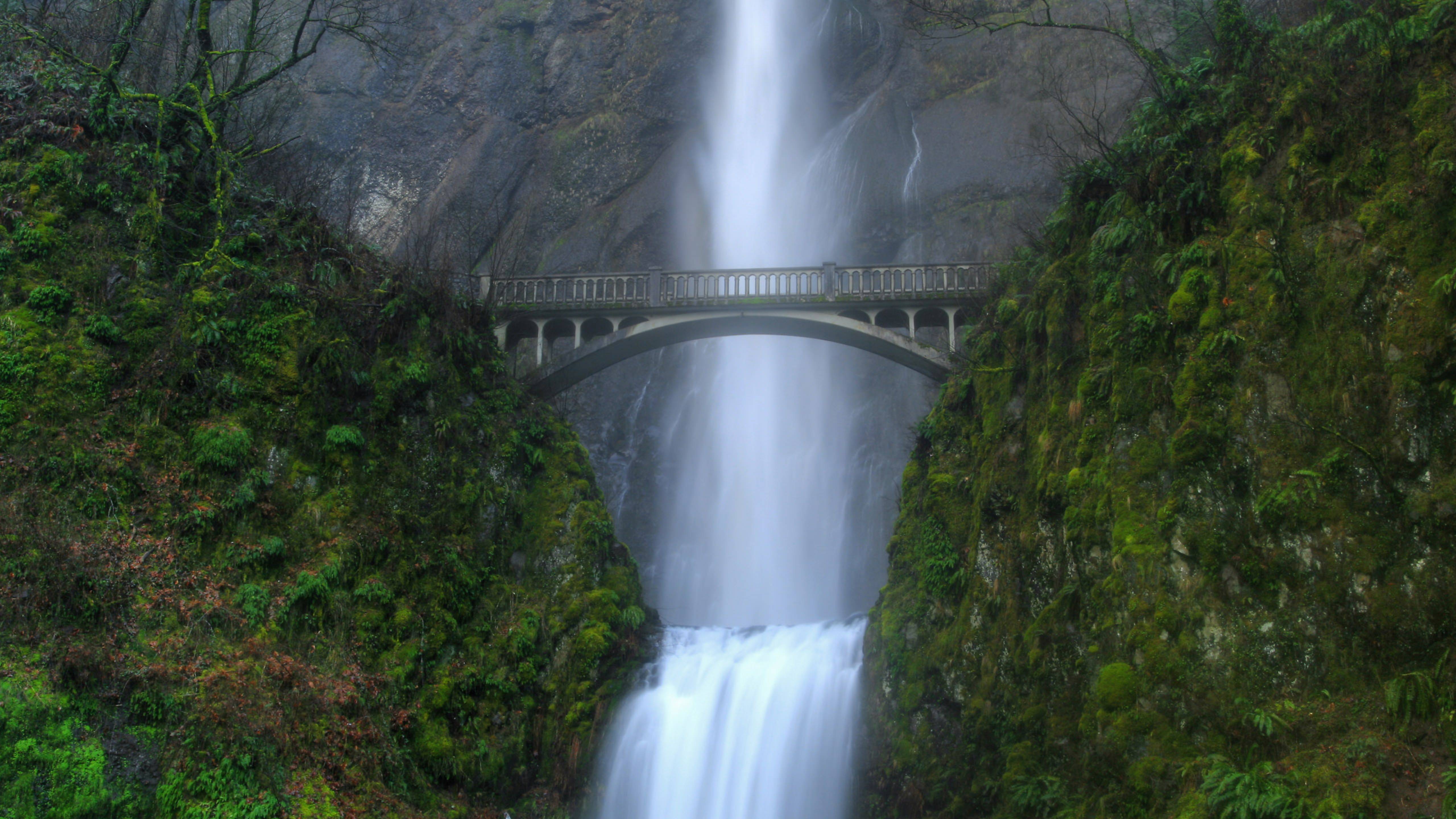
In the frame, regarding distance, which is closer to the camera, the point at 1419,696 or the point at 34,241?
the point at 1419,696

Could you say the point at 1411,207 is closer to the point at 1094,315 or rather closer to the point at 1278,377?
the point at 1278,377

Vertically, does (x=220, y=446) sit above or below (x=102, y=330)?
below

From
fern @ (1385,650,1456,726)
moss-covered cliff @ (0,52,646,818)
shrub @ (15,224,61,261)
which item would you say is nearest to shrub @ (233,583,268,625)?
moss-covered cliff @ (0,52,646,818)

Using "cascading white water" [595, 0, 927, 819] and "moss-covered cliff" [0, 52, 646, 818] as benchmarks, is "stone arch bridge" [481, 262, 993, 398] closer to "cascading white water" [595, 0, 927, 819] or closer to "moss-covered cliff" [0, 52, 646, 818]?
"moss-covered cliff" [0, 52, 646, 818]

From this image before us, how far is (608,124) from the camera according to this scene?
38.5 metres

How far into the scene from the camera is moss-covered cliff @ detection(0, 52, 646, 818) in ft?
38.7

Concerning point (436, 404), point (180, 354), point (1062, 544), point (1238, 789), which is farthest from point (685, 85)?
point (1238, 789)

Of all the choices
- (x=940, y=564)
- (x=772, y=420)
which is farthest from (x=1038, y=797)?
(x=772, y=420)

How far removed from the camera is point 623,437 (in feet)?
113

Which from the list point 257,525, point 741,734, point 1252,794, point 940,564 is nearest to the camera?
point 1252,794

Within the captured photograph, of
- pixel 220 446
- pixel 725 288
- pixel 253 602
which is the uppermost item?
pixel 725 288

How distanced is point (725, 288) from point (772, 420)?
38.0 ft

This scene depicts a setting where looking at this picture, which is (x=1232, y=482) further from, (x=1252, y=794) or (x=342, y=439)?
Result: (x=342, y=439)

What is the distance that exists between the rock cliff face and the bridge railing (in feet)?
36.6
